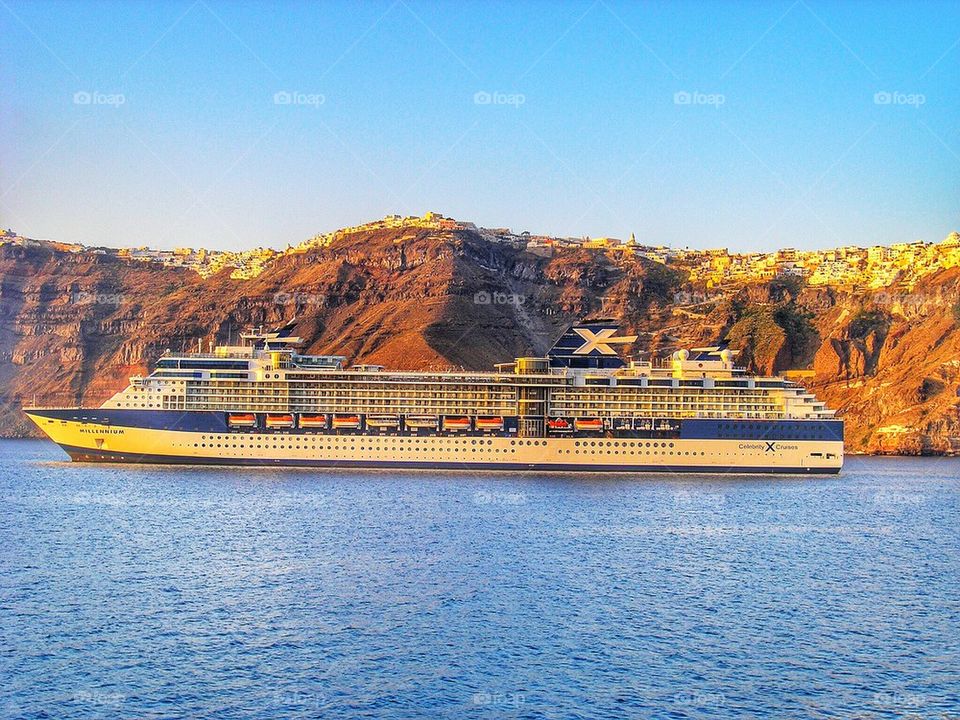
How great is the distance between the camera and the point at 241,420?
2458 inches

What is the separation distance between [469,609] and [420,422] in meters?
37.1

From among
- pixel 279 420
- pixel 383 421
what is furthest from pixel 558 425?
pixel 279 420

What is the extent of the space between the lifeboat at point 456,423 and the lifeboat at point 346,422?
4.72 metres

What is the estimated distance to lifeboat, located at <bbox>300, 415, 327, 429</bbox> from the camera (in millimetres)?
62969

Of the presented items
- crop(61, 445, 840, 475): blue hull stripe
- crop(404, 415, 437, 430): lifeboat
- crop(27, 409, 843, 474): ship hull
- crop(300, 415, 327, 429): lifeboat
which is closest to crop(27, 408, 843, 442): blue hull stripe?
crop(27, 409, 843, 474): ship hull

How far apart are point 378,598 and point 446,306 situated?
9753 centimetres

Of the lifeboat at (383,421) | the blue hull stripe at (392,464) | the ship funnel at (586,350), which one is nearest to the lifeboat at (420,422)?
the lifeboat at (383,421)

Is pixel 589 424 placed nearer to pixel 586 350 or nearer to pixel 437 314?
pixel 586 350

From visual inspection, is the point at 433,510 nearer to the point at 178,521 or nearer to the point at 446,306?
the point at 178,521

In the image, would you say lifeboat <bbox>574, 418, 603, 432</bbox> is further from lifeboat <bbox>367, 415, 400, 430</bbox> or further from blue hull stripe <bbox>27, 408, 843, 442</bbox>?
lifeboat <bbox>367, 415, 400, 430</bbox>

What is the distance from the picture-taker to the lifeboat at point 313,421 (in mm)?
62969

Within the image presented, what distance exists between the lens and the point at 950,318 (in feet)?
360

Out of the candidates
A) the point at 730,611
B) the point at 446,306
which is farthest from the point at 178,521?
the point at 446,306

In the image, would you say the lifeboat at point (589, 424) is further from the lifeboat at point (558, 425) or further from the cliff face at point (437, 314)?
the cliff face at point (437, 314)
